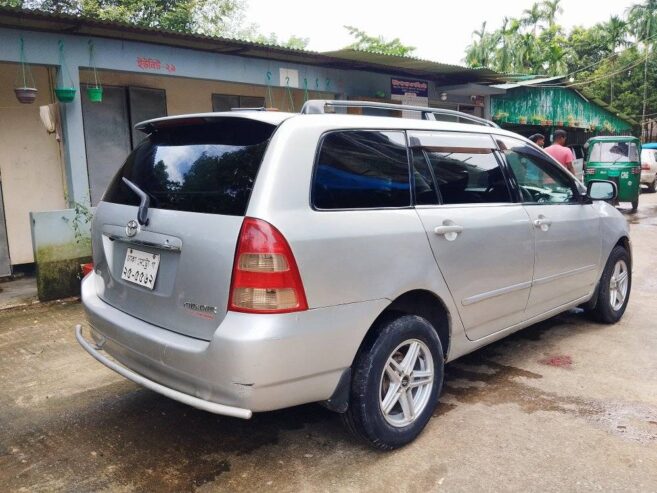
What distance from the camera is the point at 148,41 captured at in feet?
24.1

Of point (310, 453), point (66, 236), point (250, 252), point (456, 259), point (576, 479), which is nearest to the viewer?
point (250, 252)

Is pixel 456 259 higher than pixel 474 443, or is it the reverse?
pixel 456 259

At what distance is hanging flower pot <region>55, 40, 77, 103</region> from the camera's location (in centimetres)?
649

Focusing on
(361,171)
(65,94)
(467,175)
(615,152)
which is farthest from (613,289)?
(615,152)

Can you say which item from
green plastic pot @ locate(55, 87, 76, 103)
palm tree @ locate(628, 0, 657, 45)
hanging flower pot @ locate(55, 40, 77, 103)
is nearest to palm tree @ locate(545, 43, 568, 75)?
palm tree @ locate(628, 0, 657, 45)

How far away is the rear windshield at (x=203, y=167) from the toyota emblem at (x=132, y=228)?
0.12 m

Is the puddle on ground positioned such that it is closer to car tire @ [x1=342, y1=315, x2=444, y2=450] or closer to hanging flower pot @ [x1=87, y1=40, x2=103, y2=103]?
car tire @ [x1=342, y1=315, x2=444, y2=450]

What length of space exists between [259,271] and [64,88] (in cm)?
545

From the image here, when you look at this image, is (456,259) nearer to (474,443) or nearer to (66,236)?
(474,443)

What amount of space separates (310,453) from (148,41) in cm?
627

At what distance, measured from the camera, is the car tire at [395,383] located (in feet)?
8.61

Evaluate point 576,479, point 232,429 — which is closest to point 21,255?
point 232,429

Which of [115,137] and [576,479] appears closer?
[576,479]

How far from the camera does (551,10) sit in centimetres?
3784
